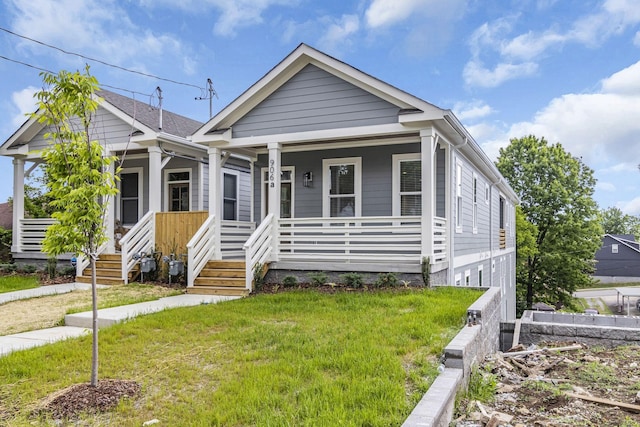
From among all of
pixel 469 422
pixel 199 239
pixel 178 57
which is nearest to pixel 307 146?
pixel 199 239

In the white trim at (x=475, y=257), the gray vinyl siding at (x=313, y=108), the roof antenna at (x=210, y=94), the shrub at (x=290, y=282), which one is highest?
the roof antenna at (x=210, y=94)

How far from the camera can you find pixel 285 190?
1229cm

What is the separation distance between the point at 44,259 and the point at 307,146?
8448 millimetres

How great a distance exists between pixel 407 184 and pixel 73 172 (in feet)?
26.2

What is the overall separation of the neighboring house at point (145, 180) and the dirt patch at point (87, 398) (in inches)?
282

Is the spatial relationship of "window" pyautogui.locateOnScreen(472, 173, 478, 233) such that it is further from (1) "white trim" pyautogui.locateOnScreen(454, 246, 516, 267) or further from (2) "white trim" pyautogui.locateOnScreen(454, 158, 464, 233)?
(2) "white trim" pyautogui.locateOnScreen(454, 158, 464, 233)

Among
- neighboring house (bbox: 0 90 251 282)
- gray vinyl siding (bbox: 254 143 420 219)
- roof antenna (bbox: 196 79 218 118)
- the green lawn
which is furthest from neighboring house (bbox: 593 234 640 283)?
the green lawn

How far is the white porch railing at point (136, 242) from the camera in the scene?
426 inches

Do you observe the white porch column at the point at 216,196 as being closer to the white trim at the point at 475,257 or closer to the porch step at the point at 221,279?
the porch step at the point at 221,279

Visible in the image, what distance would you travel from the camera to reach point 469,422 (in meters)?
3.89

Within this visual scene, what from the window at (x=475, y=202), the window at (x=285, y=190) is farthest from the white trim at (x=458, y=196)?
the window at (x=285, y=190)

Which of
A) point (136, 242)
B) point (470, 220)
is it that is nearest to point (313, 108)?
point (136, 242)

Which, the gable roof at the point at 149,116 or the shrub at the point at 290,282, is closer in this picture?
the shrub at the point at 290,282

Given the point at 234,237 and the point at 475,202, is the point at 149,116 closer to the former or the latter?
the point at 234,237
